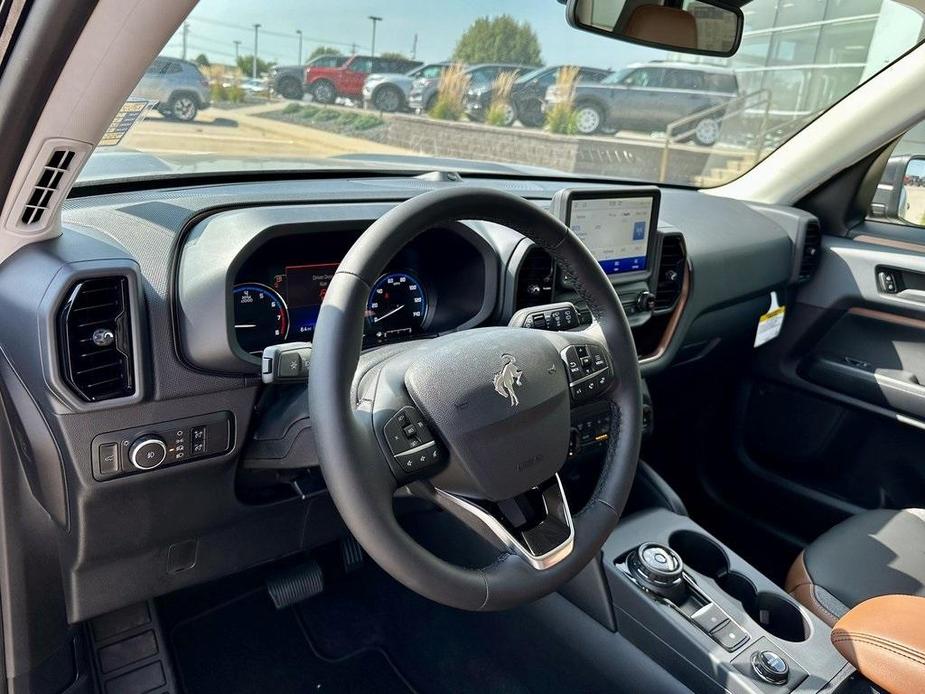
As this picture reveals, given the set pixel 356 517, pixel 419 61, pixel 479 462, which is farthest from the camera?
pixel 419 61

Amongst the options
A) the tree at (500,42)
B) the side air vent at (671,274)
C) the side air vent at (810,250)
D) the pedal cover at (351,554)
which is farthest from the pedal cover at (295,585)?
the tree at (500,42)

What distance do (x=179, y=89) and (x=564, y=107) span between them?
9.15 ft

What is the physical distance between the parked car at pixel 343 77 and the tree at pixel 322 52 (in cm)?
3

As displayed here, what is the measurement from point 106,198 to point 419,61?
1.79 meters

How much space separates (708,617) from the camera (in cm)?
179

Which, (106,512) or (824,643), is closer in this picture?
(106,512)

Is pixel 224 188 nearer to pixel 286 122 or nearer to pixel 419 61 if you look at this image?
pixel 286 122

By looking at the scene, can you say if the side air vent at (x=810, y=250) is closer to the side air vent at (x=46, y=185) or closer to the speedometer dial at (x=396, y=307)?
the speedometer dial at (x=396, y=307)

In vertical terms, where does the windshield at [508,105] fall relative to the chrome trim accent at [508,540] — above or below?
above

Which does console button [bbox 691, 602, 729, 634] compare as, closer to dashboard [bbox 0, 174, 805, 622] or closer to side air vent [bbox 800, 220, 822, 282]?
dashboard [bbox 0, 174, 805, 622]

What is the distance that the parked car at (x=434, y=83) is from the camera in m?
3.01

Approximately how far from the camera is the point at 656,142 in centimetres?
404

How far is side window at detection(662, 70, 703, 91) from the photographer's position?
Result: 425cm

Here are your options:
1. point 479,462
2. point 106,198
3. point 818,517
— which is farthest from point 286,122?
point 818,517
